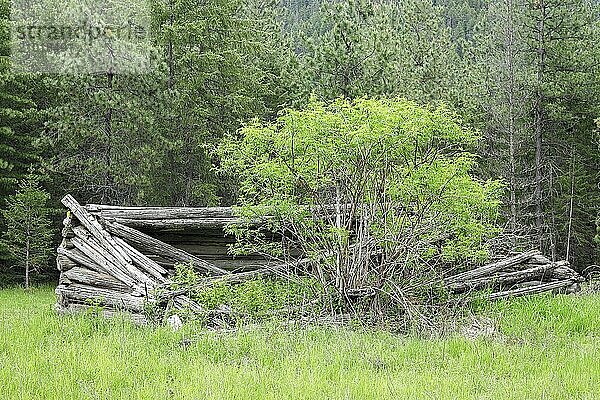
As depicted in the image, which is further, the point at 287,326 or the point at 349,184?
the point at 349,184

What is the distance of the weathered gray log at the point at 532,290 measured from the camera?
1054cm

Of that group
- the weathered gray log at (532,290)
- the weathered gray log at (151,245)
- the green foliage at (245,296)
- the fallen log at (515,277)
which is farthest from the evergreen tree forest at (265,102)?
the green foliage at (245,296)

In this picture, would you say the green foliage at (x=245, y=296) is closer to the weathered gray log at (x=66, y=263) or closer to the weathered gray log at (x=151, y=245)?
the weathered gray log at (x=151, y=245)

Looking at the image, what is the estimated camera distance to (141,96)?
19.2m

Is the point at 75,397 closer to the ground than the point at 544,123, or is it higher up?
closer to the ground

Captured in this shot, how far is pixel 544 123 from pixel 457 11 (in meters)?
42.6

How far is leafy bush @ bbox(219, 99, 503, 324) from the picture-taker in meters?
8.74

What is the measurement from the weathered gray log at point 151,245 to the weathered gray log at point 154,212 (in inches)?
13.5

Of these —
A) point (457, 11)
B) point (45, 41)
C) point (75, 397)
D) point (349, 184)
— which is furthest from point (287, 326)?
point (457, 11)

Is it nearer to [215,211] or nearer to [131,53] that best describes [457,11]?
[131,53]

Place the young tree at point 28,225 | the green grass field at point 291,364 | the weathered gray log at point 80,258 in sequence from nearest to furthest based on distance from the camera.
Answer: the green grass field at point 291,364 → the weathered gray log at point 80,258 → the young tree at point 28,225

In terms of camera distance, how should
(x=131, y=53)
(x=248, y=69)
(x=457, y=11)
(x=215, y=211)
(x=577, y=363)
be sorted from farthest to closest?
1. (x=457, y=11)
2. (x=248, y=69)
3. (x=131, y=53)
4. (x=215, y=211)
5. (x=577, y=363)

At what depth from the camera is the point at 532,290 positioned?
1095 cm

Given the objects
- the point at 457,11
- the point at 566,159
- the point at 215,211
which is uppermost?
the point at 457,11
